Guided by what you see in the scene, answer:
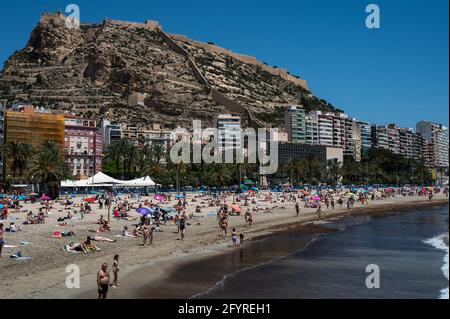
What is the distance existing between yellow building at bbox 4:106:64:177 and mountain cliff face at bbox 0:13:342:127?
4138 centimetres

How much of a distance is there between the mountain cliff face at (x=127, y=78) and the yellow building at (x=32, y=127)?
4138 cm

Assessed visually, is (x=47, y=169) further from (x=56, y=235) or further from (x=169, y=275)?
(x=169, y=275)

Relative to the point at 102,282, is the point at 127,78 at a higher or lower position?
higher

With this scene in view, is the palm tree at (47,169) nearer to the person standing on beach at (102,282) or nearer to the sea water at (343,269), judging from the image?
the sea water at (343,269)

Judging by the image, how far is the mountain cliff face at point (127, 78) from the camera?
502 ft

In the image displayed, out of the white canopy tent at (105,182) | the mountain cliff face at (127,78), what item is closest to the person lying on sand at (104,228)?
the white canopy tent at (105,182)

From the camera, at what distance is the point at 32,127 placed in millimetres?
98750

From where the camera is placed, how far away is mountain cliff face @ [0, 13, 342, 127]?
153000mm

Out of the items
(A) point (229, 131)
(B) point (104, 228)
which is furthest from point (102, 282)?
(A) point (229, 131)

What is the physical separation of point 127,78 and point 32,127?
2554 inches

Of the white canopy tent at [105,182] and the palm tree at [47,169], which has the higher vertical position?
the palm tree at [47,169]
